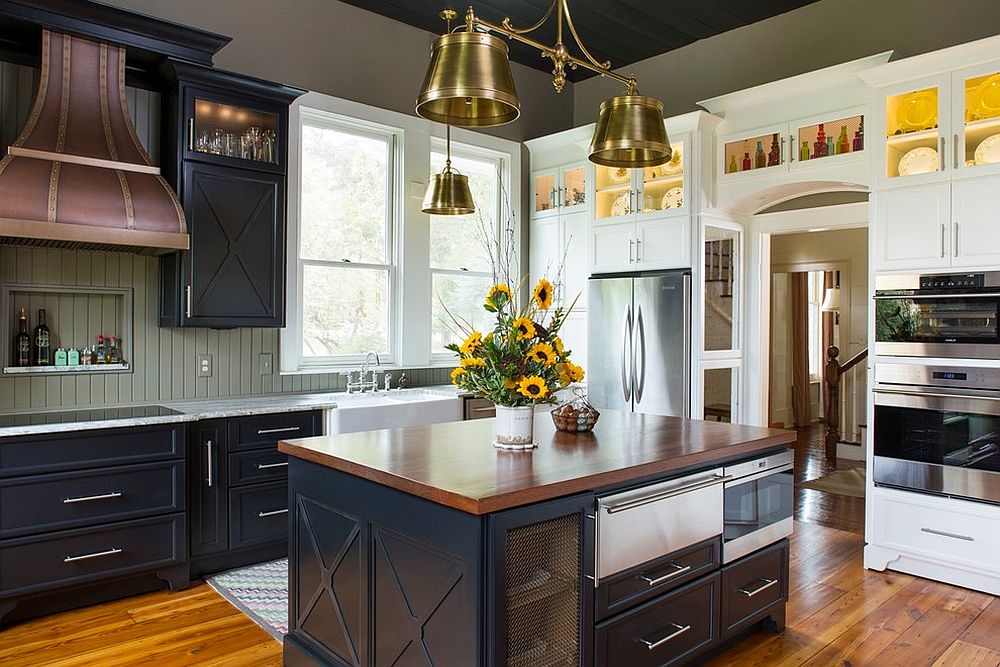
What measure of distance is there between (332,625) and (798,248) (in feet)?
26.3

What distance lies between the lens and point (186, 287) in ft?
12.7

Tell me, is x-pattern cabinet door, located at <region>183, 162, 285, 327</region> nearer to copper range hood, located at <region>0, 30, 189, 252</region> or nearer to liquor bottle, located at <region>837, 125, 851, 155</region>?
copper range hood, located at <region>0, 30, 189, 252</region>

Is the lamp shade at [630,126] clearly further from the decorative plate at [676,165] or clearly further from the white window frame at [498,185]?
the white window frame at [498,185]

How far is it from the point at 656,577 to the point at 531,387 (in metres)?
0.79

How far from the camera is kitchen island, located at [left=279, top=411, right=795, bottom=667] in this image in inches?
77.5

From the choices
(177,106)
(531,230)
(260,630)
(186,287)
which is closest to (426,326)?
(531,230)

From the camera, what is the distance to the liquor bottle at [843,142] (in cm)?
435

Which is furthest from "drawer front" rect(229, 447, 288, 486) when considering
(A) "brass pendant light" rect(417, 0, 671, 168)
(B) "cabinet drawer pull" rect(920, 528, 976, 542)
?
(B) "cabinet drawer pull" rect(920, 528, 976, 542)

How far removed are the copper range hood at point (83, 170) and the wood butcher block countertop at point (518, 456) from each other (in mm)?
1560

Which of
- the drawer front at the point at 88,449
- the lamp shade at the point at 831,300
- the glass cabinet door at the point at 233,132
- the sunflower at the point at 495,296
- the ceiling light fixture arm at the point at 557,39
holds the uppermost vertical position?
the glass cabinet door at the point at 233,132

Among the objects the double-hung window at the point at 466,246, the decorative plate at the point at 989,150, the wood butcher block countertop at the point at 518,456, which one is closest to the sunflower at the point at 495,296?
the wood butcher block countertop at the point at 518,456

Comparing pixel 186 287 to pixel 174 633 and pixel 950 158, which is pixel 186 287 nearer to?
pixel 174 633

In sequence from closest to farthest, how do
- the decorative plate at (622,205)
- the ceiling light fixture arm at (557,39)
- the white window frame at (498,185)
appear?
the ceiling light fixture arm at (557,39)
the decorative plate at (622,205)
the white window frame at (498,185)

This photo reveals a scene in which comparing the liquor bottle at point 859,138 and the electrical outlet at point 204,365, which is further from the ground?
the liquor bottle at point 859,138
